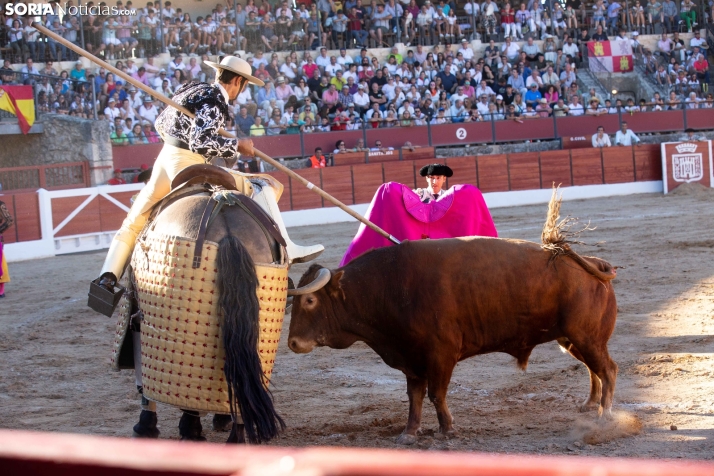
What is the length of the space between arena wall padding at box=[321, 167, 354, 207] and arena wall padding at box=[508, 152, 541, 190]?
3300mm

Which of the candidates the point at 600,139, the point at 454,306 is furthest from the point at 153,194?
the point at 600,139

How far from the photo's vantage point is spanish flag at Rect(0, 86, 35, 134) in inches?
574

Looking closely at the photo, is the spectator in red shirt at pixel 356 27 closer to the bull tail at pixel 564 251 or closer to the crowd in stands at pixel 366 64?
the crowd in stands at pixel 366 64

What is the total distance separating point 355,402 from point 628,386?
A: 143 centimetres

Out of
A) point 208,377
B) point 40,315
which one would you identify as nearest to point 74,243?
point 40,315

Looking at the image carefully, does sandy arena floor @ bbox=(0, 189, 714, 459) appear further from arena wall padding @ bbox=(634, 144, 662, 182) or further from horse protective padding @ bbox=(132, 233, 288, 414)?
arena wall padding @ bbox=(634, 144, 662, 182)

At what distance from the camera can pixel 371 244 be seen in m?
5.14

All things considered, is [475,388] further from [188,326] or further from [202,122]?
[202,122]

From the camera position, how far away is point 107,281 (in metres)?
3.99

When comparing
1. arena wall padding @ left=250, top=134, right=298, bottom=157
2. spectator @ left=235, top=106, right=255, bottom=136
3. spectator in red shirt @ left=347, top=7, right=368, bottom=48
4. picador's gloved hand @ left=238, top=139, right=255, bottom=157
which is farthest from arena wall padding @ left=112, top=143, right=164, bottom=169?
picador's gloved hand @ left=238, top=139, right=255, bottom=157

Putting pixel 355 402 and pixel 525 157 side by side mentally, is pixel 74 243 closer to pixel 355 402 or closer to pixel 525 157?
pixel 525 157

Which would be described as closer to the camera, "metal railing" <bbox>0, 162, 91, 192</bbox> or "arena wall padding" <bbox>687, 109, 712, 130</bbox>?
"metal railing" <bbox>0, 162, 91, 192</bbox>

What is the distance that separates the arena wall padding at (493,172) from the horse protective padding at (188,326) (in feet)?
46.5

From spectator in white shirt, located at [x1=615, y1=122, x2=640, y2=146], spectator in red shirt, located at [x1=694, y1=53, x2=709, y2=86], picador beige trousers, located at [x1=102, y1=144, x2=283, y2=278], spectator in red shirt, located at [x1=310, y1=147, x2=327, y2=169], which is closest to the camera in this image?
picador beige trousers, located at [x1=102, y1=144, x2=283, y2=278]
